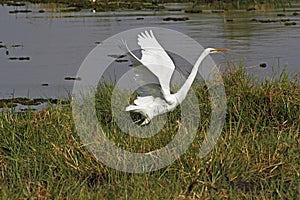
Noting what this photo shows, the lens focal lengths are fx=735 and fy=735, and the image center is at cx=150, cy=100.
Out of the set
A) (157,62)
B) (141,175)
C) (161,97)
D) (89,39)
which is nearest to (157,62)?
(157,62)

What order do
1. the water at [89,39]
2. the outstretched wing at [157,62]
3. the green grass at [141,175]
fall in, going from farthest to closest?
the water at [89,39], the outstretched wing at [157,62], the green grass at [141,175]

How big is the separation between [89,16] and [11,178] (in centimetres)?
1351

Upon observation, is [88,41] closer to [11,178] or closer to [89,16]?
Answer: [89,16]

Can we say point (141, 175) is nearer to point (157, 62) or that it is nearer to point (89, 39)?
point (157, 62)

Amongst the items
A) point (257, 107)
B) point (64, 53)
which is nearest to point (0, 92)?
point (64, 53)

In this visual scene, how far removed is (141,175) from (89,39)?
8.87 metres

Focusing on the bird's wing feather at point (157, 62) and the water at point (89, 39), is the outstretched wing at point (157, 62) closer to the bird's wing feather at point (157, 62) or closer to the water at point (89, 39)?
the bird's wing feather at point (157, 62)

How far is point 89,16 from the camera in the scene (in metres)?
18.0

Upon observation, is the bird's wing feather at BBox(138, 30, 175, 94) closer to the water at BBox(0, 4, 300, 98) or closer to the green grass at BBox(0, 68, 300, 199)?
the green grass at BBox(0, 68, 300, 199)

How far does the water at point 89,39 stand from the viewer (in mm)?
9555

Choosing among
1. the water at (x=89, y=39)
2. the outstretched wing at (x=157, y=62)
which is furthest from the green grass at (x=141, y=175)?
the water at (x=89, y=39)

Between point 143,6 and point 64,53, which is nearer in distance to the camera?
point 64,53

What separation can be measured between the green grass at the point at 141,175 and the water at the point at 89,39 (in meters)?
2.07

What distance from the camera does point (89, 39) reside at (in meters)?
13.4
